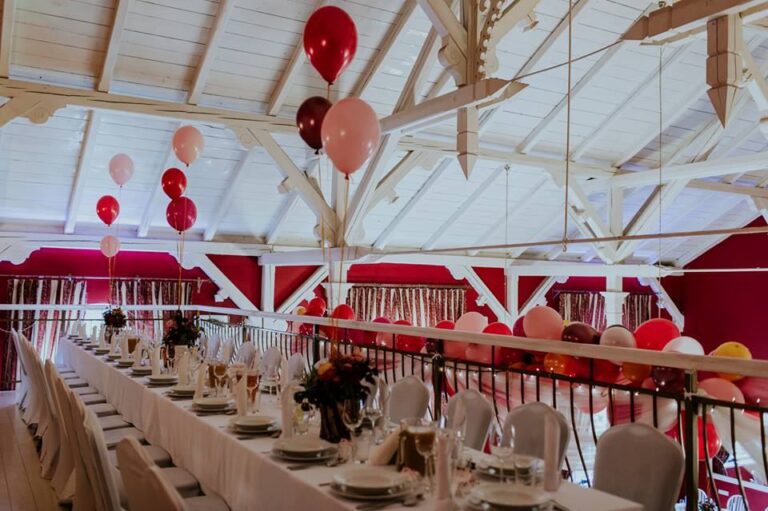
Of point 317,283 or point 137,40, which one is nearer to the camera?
point 137,40

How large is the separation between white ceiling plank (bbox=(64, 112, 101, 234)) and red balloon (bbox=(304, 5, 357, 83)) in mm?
4411

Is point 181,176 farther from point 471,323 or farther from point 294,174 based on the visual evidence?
point 471,323

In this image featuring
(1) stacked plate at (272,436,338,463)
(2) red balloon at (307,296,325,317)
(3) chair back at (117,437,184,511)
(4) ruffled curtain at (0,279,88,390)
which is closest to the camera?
(3) chair back at (117,437,184,511)

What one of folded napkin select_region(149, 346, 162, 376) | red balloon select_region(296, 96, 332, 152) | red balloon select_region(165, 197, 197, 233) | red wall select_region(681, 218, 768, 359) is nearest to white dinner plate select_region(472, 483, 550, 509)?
folded napkin select_region(149, 346, 162, 376)

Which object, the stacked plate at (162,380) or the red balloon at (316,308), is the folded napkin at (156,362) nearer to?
the stacked plate at (162,380)

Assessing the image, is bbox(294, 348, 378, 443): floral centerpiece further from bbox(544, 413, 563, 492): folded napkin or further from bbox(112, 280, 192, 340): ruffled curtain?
bbox(112, 280, 192, 340): ruffled curtain

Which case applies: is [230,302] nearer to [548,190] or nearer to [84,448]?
[548,190]

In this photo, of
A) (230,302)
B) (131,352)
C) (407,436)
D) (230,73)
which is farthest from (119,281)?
(407,436)

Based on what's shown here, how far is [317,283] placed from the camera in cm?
1289

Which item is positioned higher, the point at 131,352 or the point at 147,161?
the point at 147,161

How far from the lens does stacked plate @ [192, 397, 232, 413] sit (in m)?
3.49

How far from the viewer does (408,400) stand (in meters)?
3.71

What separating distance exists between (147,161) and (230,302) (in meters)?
3.70

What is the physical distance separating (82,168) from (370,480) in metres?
7.68
